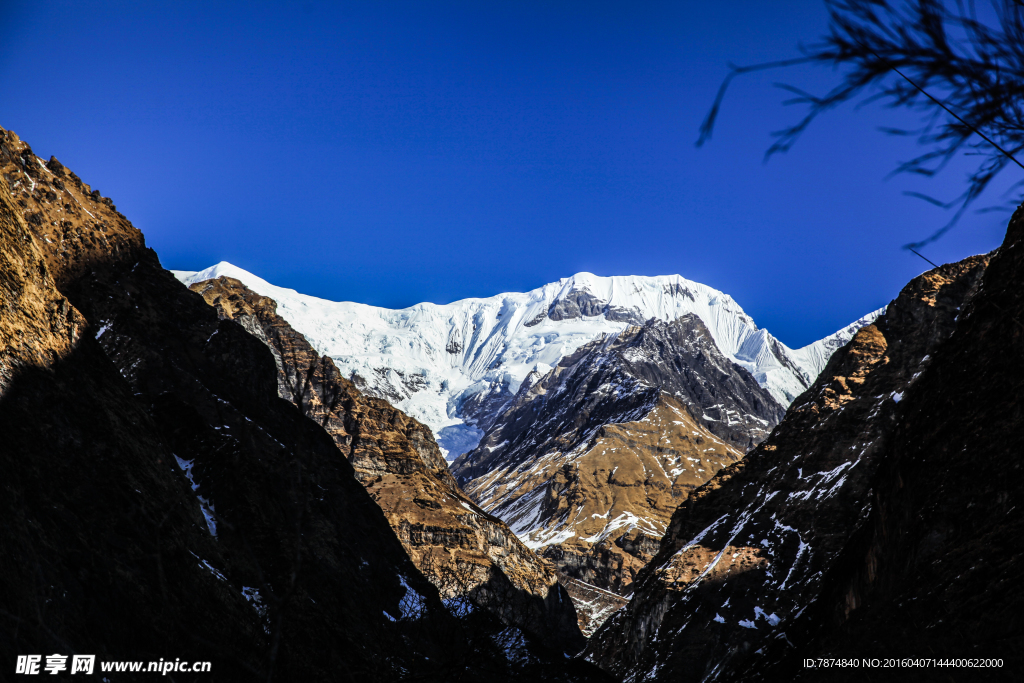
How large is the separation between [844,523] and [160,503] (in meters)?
74.1

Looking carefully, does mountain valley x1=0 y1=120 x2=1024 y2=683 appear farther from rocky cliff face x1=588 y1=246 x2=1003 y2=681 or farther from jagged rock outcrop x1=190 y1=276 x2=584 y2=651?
jagged rock outcrop x1=190 y1=276 x2=584 y2=651

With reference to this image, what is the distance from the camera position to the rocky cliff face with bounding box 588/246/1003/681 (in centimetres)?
3597

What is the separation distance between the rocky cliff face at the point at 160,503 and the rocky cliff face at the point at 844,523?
19307 millimetres

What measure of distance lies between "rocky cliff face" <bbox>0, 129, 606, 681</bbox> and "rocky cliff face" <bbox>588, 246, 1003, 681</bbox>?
19307mm

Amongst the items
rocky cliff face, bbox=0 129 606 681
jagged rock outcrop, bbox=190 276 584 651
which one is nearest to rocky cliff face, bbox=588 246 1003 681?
jagged rock outcrop, bbox=190 276 584 651

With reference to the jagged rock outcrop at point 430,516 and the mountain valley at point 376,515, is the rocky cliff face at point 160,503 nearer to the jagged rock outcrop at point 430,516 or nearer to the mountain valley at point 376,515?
the mountain valley at point 376,515

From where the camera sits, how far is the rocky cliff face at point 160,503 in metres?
19.7

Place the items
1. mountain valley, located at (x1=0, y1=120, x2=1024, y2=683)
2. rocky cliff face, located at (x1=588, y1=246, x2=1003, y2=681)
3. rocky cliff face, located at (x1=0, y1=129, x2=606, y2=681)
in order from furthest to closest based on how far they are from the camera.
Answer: rocky cliff face, located at (x1=588, y1=246, x2=1003, y2=681), mountain valley, located at (x1=0, y1=120, x2=1024, y2=683), rocky cliff face, located at (x1=0, y1=129, x2=606, y2=681)

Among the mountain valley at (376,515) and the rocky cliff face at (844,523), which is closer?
the mountain valley at (376,515)

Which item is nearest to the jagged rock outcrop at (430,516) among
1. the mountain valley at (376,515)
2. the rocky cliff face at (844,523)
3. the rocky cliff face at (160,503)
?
the mountain valley at (376,515)

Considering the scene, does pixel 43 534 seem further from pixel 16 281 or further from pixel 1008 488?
pixel 1008 488

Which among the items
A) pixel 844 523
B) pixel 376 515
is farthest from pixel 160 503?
pixel 844 523

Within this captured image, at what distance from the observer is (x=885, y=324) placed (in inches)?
4385

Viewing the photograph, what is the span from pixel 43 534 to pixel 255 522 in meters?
25.9
